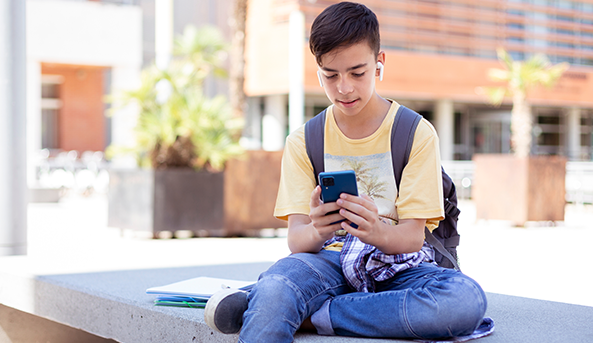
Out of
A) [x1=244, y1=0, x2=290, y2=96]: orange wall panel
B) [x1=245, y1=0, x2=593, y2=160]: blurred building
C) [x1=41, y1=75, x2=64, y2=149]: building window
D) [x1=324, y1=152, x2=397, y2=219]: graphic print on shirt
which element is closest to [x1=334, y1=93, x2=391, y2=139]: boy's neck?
[x1=324, y1=152, x2=397, y2=219]: graphic print on shirt

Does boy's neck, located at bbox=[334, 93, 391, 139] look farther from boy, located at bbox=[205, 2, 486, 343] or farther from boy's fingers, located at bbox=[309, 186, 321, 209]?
boy's fingers, located at bbox=[309, 186, 321, 209]

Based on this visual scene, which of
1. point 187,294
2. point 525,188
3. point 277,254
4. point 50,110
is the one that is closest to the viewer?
point 187,294

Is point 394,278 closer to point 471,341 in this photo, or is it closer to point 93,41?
point 471,341

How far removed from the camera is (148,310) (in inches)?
112

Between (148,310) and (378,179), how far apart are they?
3.98 ft

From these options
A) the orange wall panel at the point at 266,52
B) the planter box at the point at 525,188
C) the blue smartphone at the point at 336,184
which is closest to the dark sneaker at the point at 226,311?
the blue smartphone at the point at 336,184

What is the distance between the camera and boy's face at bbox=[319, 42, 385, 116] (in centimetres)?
234

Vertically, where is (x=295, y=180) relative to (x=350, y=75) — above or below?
below

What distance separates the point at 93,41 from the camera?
18406 mm

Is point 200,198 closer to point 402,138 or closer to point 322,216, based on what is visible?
point 402,138

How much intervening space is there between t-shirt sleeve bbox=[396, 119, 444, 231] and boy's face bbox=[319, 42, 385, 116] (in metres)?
0.28

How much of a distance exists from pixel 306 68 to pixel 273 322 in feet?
57.8

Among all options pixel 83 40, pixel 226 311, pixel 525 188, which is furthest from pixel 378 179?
pixel 83 40

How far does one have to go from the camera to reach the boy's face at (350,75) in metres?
2.34
